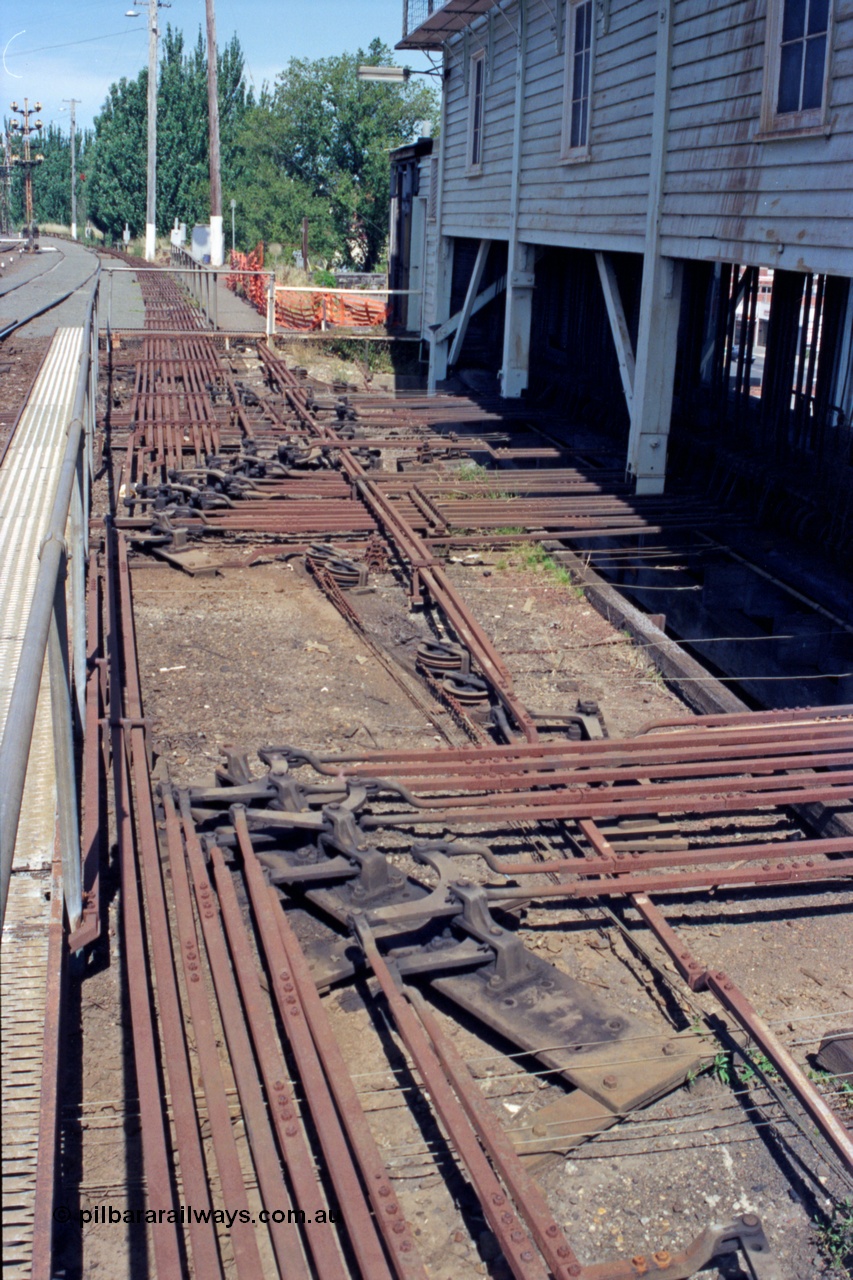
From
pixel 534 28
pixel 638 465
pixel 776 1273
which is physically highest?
pixel 534 28

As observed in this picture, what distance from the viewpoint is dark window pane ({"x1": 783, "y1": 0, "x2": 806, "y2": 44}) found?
27.0 ft

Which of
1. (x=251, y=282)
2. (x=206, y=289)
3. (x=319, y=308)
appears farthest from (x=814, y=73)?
(x=251, y=282)

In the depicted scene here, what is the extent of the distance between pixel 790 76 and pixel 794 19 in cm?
38

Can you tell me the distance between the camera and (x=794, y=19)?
834cm

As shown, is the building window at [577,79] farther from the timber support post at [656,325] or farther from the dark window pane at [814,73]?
the dark window pane at [814,73]

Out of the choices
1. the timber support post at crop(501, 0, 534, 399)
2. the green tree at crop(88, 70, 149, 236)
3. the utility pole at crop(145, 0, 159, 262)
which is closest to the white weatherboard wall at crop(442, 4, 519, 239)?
the timber support post at crop(501, 0, 534, 399)

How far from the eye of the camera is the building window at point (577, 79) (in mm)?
12821

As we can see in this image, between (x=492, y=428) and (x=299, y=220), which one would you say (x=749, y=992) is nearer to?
(x=492, y=428)

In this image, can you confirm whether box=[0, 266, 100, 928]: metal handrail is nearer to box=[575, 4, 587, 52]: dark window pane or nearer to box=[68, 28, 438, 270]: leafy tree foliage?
box=[575, 4, 587, 52]: dark window pane

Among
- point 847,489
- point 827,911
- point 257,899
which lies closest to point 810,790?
point 827,911

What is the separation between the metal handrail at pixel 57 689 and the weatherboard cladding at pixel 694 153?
5015 millimetres

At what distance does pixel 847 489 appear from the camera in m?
9.18

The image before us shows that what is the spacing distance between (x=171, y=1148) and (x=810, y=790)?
10.7 feet

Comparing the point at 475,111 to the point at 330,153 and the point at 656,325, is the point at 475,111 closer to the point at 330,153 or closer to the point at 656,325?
the point at 656,325
